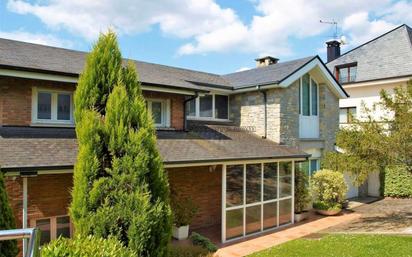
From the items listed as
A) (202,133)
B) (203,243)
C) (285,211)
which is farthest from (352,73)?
(203,243)

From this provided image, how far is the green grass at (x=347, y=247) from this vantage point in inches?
415

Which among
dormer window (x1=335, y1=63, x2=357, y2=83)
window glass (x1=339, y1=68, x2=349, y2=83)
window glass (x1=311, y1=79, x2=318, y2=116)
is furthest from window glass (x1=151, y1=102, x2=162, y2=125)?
window glass (x1=339, y1=68, x2=349, y2=83)

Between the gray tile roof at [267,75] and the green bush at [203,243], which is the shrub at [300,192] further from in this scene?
the green bush at [203,243]

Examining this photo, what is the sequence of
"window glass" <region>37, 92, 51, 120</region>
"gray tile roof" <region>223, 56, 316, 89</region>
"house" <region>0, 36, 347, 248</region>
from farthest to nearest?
"gray tile roof" <region>223, 56, 316, 89</region> → "window glass" <region>37, 92, 51, 120</region> → "house" <region>0, 36, 347, 248</region>

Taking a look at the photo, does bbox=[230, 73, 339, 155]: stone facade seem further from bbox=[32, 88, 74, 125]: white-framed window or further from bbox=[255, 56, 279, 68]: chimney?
bbox=[32, 88, 74, 125]: white-framed window

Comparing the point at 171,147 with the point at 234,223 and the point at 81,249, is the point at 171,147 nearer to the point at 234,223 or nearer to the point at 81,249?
the point at 234,223

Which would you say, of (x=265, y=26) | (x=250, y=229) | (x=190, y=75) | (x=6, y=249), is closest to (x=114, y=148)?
(x=6, y=249)

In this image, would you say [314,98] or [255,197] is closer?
[255,197]

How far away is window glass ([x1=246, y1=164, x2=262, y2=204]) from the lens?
1343 cm

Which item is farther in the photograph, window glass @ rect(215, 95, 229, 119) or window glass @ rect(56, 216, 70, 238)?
window glass @ rect(215, 95, 229, 119)

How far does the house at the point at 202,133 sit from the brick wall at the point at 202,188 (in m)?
0.04

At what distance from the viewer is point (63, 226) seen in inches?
419

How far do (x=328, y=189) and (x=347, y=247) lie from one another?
6177mm

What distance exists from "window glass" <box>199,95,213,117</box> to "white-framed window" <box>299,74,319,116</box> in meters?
4.98
